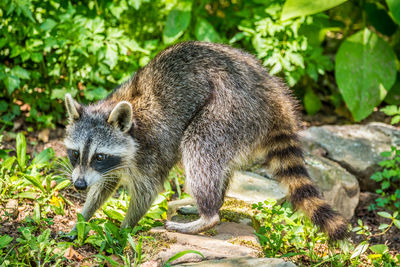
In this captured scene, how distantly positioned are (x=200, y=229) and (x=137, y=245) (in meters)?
0.70

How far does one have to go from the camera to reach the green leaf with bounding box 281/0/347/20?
5.74 m

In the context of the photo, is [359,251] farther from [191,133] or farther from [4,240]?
[4,240]

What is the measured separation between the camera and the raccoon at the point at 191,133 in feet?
14.1

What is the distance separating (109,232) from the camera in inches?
163

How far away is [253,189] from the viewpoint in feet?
17.1

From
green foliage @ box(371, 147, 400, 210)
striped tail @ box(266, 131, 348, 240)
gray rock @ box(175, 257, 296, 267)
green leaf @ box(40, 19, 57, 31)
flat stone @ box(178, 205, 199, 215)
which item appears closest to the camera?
gray rock @ box(175, 257, 296, 267)

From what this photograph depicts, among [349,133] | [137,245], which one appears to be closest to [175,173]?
[137,245]

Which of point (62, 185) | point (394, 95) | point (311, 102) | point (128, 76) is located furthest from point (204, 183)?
point (394, 95)

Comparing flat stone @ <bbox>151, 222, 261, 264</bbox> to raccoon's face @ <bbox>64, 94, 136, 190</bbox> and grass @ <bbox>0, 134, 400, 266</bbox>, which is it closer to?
grass @ <bbox>0, 134, 400, 266</bbox>

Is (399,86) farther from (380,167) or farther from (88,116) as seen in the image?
(88,116)

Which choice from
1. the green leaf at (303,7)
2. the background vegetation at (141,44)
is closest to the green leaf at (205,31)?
the background vegetation at (141,44)

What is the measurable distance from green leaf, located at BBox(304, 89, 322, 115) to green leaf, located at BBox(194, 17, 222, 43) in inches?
65.8

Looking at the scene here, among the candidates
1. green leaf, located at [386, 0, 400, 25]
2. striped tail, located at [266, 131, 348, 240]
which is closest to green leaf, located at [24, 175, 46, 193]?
striped tail, located at [266, 131, 348, 240]

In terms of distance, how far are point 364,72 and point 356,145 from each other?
1.05 m
